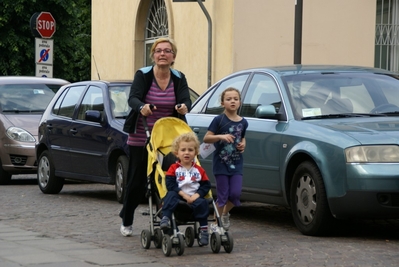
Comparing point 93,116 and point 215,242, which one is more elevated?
point 93,116

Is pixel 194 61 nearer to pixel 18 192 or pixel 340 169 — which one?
pixel 18 192

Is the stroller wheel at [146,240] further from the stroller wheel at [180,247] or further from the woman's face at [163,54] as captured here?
the woman's face at [163,54]

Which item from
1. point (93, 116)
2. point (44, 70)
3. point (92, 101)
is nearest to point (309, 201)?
point (93, 116)

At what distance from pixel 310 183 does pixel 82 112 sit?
18.1 ft

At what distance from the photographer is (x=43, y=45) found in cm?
2316

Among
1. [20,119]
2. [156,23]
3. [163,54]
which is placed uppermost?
[156,23]

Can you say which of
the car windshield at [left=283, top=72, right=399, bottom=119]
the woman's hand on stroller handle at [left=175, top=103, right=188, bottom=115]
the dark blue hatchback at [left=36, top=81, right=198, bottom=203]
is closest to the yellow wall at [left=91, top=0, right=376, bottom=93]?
the dark blue hatchback at [left=36, top=81, right=198, bottom=203]

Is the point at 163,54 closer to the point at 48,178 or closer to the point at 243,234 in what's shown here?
the point at 243,234

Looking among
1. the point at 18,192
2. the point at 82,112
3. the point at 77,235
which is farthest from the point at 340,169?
the point at 18,192

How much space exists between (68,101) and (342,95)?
18.4ft

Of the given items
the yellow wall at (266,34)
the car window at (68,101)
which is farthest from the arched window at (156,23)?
the car window at (68,101)

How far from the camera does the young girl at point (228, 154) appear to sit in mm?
9203

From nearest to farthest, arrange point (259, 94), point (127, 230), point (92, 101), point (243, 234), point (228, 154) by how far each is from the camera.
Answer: point (228, 154) < point (127, 230) < point (243, 234) < point (259, 94) < point (92, 101)

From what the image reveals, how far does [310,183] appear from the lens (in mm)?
9281
